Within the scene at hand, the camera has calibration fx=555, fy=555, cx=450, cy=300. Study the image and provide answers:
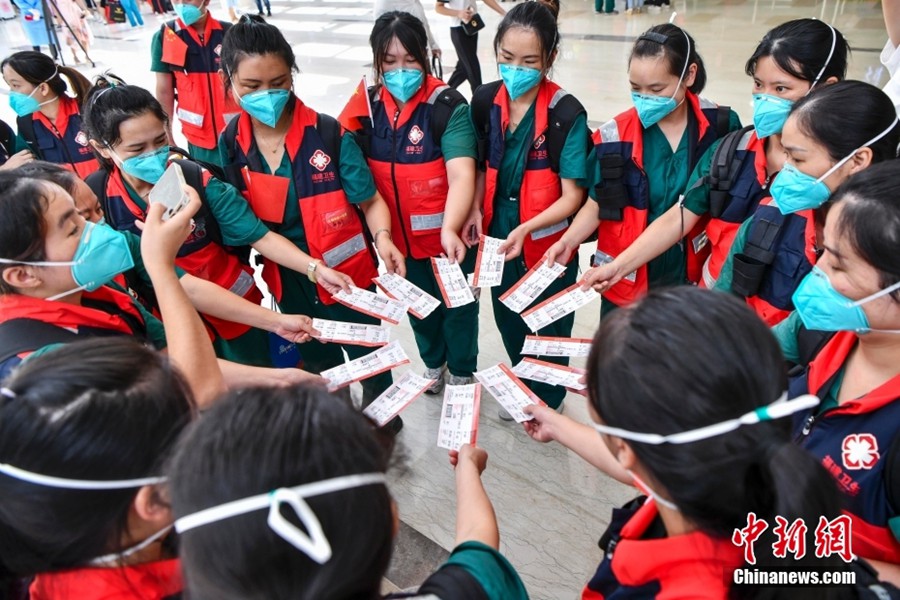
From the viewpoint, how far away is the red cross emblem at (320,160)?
2039 millimetres

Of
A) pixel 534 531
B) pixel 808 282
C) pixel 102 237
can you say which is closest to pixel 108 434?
pixel 102 237

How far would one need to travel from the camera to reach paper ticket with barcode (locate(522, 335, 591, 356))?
170cm

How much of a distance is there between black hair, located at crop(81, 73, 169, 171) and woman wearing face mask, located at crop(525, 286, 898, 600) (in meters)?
1.66

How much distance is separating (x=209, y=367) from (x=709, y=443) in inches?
45.2

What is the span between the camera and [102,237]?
57.2 inches

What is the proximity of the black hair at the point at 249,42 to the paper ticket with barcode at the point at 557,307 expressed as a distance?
1.21 meters

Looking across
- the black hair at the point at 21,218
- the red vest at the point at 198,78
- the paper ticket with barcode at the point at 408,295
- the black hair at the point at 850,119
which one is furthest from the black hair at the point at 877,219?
the red vest at the point at 198,78

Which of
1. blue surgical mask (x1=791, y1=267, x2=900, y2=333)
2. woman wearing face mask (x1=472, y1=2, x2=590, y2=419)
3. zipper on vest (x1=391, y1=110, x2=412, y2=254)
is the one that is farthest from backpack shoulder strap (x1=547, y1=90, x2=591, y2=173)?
blue surgical mask (x1=791, y1=267, x2=900, y2=333)

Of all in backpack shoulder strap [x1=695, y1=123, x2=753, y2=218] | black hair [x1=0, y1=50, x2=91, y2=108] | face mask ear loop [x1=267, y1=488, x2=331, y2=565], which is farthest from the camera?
black hair [x1=0, y1=50, x2=91, y2=108]

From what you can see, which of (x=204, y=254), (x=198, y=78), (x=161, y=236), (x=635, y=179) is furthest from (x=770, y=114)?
(x=198, y=78)

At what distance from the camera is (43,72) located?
9.04 feet

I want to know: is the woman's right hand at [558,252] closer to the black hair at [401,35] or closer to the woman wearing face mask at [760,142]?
the woman wearing face mask at [760,142]

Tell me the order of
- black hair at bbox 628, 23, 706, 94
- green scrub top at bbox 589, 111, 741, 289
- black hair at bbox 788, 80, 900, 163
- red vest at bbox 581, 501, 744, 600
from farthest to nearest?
1. green scrub top at bbox 589, 111, 741, 289
2. black hair at bbox 628, 23, 706, 94
3. black hair at bbox 788, 80, 900, 163
4. red vest at bbox 581, 501, 744, 600

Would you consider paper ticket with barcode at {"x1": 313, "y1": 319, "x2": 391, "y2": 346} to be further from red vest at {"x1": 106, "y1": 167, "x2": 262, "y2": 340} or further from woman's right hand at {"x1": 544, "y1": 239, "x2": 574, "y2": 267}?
woman's right hand at {"x1": 544, "y1": 239, "x2": 574, "y2": 267}
